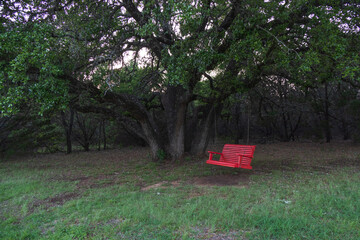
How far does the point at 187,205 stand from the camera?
4.06 meters

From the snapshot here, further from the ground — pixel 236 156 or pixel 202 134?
pixel 202 134

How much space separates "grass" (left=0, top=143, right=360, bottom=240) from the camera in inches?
120

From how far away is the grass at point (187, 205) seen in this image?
306 centimetres

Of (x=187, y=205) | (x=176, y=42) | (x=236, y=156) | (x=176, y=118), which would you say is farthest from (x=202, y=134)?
(x=187, y=205)

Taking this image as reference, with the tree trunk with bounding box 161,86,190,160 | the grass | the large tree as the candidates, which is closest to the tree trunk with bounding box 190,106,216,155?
the tree trunk with bounding box 161,86,190,160

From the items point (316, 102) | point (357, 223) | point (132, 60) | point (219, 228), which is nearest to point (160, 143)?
point (132, 60)

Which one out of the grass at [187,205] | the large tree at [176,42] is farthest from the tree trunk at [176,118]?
the grass at [187,205]

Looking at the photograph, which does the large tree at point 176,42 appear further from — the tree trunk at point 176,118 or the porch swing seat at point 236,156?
the porch swing seat at point 236,156

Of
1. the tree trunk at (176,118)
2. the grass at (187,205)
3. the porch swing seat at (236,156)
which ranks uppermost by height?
the tree trunk at (176,118)

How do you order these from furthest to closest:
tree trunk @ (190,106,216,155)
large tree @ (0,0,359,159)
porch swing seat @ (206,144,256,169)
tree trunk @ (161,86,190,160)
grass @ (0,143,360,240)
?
tree trunk @ (190,106,216,155) → tree trunk @ (161,86,190,160) → porch swing seat @ (206,144,256,169) → large tree @ (0,0,359,159) → grass @ (0,143,360,240)

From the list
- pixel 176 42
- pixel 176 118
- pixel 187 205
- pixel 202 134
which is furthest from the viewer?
pixel 202 134

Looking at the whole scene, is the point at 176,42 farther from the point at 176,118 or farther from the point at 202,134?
the point at 202,134

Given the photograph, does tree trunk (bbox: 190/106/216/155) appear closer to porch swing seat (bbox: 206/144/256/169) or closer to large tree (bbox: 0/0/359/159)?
large tree (bbox: 0/0/359/159)

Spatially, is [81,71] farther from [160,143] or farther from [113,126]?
[113,126]
